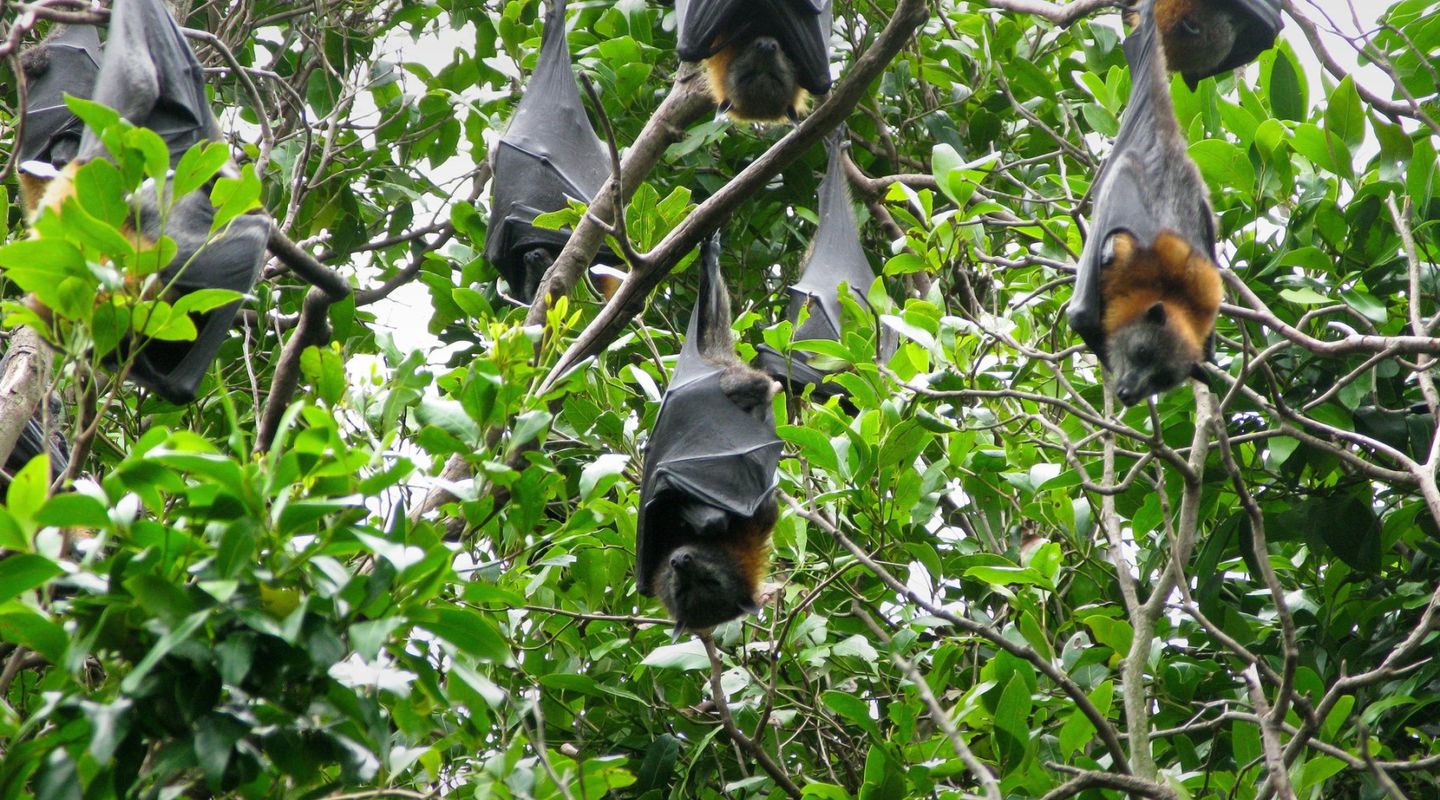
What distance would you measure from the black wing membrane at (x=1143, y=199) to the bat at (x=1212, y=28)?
161 millimetres

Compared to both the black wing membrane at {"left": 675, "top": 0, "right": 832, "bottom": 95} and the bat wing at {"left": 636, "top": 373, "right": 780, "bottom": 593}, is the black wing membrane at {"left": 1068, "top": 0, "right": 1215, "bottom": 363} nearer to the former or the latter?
the bat wing at {"left": 636, "top": 373, "right": 780, "bottom": 593}

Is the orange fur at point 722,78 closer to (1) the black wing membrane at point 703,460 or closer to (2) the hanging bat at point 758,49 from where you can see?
(2) the hanging bat at point 758,49

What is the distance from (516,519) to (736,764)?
2.27 m

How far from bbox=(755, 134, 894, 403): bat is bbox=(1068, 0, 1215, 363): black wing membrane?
2481mm

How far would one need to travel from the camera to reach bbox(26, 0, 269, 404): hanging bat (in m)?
4.05

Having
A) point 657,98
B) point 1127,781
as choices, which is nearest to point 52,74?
point 657,98

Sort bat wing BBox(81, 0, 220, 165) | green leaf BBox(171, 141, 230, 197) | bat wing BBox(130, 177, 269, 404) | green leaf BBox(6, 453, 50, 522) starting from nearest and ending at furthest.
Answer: green leaf BBox(6, 453, 50, 522) → green leaf BBox(171, 141, 230, 197) → bat wing BBox(130, 177, 269, 404) → bat wing BBox(81, 0, 220, 165)

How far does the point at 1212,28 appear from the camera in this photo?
394 centimetres

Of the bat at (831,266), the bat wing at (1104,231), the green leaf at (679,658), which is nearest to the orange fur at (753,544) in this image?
the green leaf at (679,658)

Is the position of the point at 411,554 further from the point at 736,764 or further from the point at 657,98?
the point at 657,98

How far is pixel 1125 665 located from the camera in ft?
11.8

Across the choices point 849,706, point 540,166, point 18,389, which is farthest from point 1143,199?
point 540,166

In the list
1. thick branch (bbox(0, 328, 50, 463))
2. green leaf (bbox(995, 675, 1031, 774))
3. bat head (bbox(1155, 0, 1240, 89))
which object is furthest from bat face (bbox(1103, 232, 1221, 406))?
thick branch (bbox(0, 328, 50, 463))

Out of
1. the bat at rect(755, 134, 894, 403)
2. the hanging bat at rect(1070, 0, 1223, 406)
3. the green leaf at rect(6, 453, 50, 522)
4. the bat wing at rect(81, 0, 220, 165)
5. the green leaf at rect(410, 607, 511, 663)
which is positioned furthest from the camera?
the bat at rect(755, 134, 894, 403)
